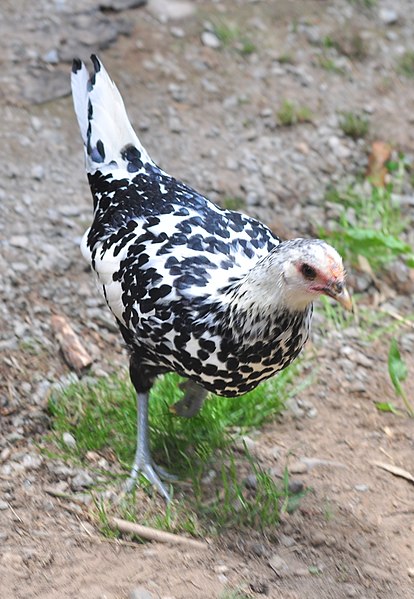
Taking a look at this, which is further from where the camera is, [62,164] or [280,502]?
[62,164]

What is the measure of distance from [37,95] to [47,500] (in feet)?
8.76

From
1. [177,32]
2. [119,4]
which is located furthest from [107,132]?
[119,4]

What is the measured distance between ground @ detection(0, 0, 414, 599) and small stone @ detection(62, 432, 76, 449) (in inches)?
3.4

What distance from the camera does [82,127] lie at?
3.97 meters

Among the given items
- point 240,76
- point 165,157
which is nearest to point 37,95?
point 165,157

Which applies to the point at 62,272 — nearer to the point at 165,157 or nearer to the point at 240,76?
the point at 165,157

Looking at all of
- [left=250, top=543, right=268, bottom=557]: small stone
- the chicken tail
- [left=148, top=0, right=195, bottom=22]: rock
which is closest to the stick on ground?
[left=250, top=543, right=268, bottom=557]: small stone

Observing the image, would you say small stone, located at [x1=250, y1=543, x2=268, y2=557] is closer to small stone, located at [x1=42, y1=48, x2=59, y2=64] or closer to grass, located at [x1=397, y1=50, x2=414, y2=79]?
small stone, located at [x1=42, y1=48, x2=59, y2=64]

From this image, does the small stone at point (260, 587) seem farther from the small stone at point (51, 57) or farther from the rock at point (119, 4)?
the rock at point (119, 4)

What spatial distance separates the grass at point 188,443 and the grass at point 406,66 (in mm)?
2940

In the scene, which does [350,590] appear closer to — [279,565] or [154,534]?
[279,565]

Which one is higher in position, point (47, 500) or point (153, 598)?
point (153, 598)

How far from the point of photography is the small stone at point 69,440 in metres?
3.60

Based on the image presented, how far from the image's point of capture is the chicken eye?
277cm
